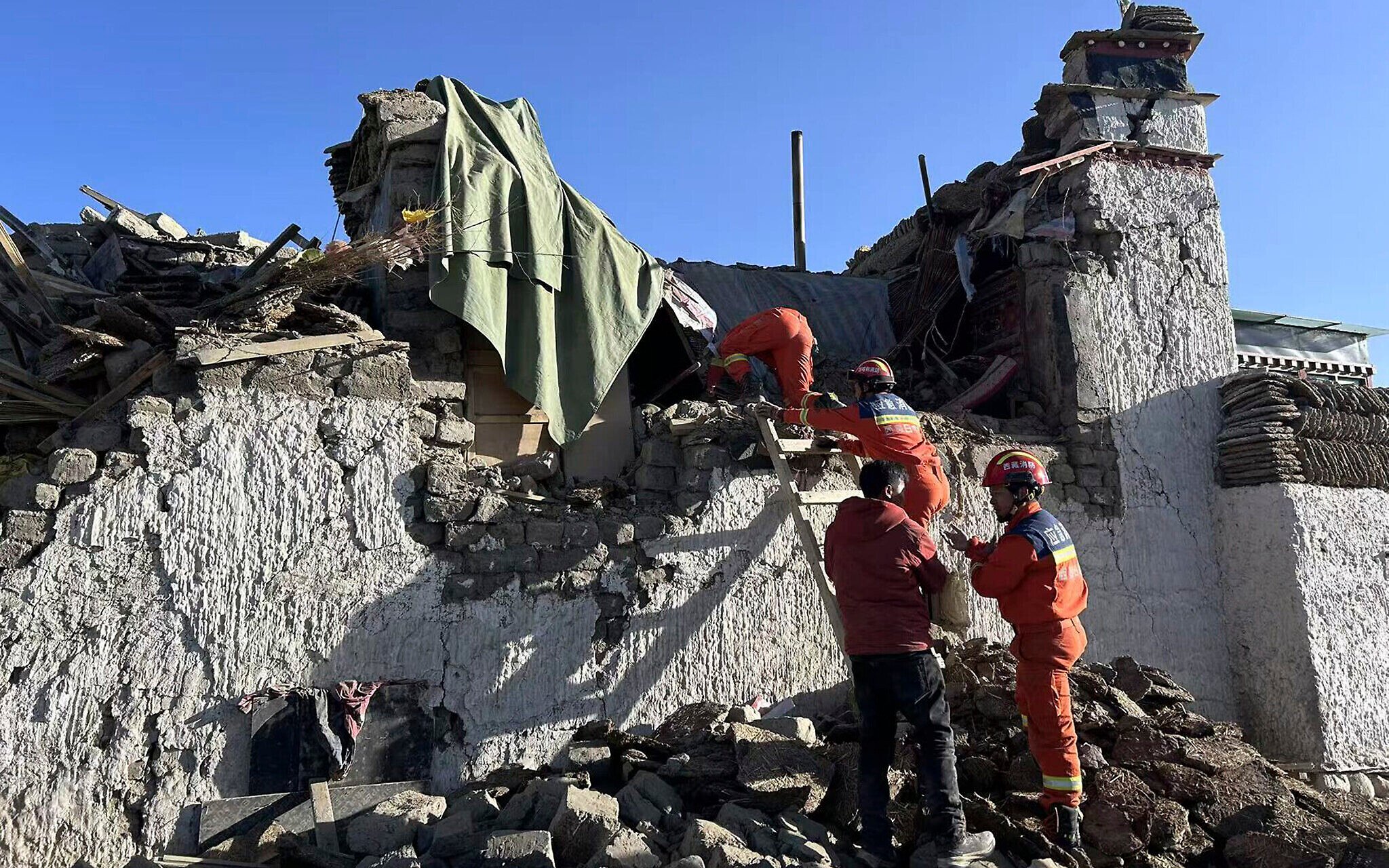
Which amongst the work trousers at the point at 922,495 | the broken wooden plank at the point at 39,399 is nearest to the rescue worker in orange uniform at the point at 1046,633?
the work trousers at the point at 922,495

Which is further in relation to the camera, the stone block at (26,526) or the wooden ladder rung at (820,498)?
the wooden ladder rung at (820,498)

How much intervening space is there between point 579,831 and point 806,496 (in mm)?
2256

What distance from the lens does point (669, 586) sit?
5.79 metres

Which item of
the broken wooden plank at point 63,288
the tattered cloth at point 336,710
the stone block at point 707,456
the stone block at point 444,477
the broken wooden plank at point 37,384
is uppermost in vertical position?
the broken wooden plank at point 63,288

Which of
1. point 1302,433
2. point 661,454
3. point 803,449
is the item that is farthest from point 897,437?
point 1302,433

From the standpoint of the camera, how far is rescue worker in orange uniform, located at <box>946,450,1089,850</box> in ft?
14.4

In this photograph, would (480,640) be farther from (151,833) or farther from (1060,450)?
(1060,450)

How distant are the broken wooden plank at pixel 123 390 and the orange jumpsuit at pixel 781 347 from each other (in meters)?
3.21

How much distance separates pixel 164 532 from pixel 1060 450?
220 inches

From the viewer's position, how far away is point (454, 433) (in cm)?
572

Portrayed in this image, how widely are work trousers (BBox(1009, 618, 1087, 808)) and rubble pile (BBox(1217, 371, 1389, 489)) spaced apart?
3682 millimetres

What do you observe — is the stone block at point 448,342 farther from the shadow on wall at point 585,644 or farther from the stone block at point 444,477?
the shadow on wall at point 585,644

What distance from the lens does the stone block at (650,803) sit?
4.37 m

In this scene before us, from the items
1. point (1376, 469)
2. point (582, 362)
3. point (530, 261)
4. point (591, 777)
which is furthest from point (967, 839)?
point (1376, 469)
